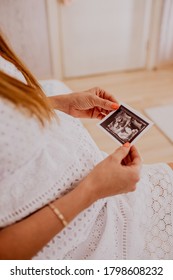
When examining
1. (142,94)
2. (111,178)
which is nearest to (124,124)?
(111,178)

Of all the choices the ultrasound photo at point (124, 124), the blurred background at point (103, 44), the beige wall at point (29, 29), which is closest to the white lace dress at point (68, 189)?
the ultrasound photo at point (124, 124)

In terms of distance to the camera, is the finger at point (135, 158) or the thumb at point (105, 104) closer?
the finger at point (135, 158)

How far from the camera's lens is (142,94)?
2453 mm

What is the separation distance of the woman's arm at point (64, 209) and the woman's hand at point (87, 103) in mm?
296

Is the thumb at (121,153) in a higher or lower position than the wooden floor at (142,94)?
higher

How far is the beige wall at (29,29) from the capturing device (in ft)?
7.54

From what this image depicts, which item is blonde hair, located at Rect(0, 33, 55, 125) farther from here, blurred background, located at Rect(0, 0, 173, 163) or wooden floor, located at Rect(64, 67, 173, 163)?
blurred background, located at Rect(0, 0, 173, 163)

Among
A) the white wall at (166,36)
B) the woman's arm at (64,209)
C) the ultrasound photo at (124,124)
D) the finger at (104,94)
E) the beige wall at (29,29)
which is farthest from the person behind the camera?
the white wall at (166,36)

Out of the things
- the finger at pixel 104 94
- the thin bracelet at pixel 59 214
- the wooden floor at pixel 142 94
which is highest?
the finger at pixel 104 94

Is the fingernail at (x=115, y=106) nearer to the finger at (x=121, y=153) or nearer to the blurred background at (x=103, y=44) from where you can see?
the finger at (x=121, y=153)

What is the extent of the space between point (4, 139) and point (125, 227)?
0.43 meters

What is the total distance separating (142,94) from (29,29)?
120 centimetres

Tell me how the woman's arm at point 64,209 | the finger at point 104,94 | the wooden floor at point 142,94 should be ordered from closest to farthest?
1. the woman's arm at point 64,209
2. the finger at point 104,94
3. the wooden floor at point 142,94

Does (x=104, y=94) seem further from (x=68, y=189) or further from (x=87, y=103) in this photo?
(x=68, y=189)
